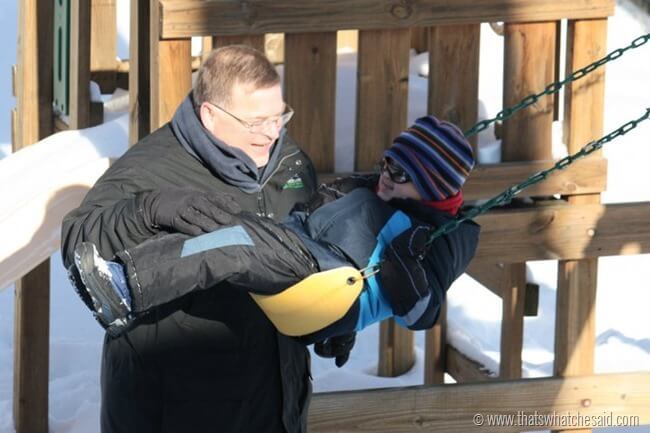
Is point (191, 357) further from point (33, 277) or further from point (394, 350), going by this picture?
point (394, 350)

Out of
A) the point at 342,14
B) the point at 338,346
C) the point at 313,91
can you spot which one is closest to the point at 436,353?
the point at 313,91

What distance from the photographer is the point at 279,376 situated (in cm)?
327

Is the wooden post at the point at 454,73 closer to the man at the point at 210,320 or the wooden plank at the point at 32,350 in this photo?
the man at the point at 210,320

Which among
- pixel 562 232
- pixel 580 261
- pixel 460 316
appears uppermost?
pixel 562 232

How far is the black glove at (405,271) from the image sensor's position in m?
3.01

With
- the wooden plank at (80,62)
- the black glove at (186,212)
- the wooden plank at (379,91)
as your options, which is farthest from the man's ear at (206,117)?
the wooden plank at (80,62)

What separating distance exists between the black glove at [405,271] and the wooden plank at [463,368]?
3595 mm

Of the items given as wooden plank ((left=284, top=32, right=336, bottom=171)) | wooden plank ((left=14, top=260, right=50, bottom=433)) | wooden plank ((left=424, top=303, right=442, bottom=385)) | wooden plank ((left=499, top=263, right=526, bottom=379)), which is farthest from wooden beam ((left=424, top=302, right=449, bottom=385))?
wooden plank ((left=284, top=32, right=336, bottom=171))

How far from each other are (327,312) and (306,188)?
1.68 feet

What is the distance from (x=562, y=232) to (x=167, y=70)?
153 cm

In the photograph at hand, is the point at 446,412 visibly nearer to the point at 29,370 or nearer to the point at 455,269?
the point at 455,269

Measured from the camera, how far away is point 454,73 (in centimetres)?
454

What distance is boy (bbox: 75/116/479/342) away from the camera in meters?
2.88

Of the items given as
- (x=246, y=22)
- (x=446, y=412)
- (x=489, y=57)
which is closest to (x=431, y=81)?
(x=246, y=22)
